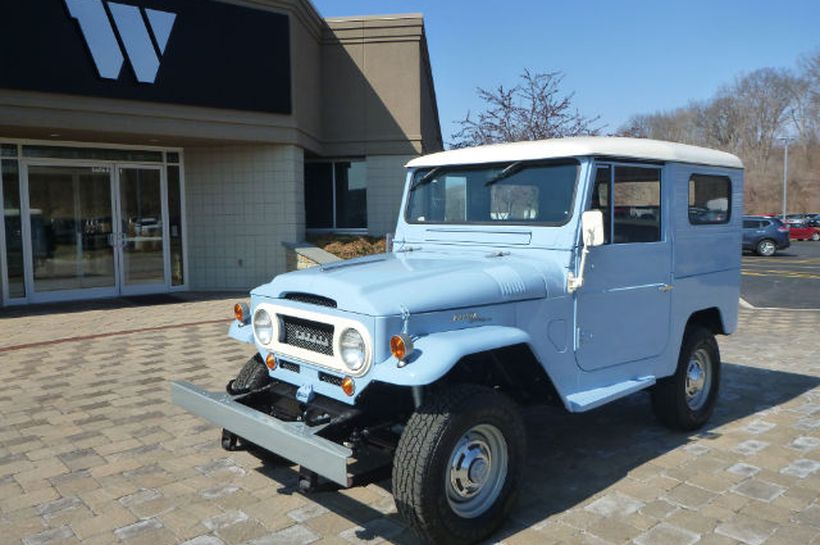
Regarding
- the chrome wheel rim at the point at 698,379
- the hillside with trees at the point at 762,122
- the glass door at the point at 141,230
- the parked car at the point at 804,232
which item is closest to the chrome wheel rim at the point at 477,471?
the chrome wheel rim at the point at 698,379

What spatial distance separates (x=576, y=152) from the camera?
4.33 meters

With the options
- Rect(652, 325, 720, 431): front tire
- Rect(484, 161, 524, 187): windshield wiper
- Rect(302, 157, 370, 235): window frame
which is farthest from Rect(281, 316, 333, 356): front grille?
Rect(302, 157, 370, 235): window frame

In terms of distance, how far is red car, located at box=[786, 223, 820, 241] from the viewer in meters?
39.6

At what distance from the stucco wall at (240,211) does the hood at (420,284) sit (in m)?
9.49

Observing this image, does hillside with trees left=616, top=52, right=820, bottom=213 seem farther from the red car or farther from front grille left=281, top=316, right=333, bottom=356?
front grille left=281, top=316, right=333, bottom=356

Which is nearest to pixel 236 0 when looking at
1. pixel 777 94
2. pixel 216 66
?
pixel 216 66

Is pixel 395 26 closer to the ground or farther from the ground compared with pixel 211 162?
farther from the ground

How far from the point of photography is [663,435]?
17.5 ft

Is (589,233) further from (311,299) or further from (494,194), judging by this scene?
(311,299)

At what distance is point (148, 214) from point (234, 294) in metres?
2.28

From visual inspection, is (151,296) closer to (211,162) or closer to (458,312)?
(211,162)

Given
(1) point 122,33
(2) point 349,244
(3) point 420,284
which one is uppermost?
(1) point 122,33

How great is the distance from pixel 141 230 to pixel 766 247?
2380 centimetres

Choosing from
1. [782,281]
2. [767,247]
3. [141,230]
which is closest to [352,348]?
[141,230]
